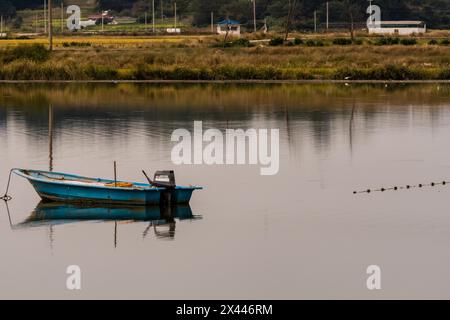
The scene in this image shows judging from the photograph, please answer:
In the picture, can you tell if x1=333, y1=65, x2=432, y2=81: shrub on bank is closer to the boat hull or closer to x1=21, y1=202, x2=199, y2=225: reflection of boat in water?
the boat hull

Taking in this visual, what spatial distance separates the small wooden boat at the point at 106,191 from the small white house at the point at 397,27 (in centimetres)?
8532

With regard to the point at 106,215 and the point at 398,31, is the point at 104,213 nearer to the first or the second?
the point at 106,215

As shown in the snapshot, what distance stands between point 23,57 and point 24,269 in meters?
49.1

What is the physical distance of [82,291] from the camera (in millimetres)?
18297

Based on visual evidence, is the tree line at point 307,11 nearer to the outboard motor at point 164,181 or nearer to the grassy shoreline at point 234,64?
the grassy shoreline at point 234,64

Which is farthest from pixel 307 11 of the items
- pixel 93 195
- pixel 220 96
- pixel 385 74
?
pixel 93 195

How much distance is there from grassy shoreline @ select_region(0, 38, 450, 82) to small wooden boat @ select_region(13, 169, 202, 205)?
129 feet

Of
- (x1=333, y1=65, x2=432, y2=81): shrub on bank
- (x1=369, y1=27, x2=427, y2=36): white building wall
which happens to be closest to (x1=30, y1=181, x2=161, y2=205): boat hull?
(x1=333, y1=65, x2=432, y2=81): shrub on bank

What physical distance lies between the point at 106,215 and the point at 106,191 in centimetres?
64

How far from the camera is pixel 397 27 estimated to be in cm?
11450

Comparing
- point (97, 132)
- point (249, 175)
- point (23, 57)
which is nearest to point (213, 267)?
point (249, 175)

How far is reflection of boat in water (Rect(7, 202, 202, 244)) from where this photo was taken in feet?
76.5

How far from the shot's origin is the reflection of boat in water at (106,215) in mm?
23312

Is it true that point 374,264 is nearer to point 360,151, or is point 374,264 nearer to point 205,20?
point 360,151
